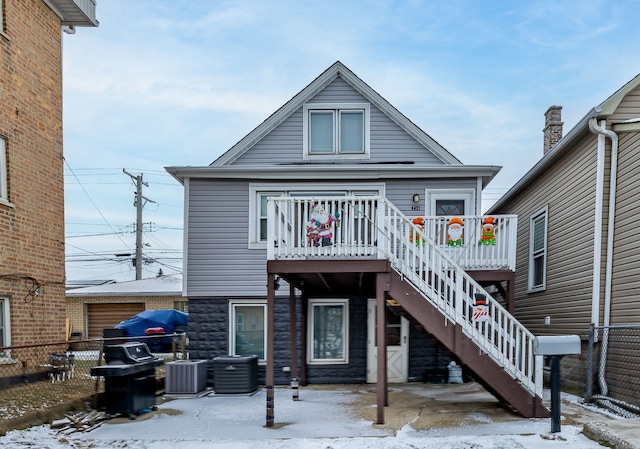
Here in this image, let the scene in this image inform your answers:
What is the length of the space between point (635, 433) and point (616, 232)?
11.9 ft

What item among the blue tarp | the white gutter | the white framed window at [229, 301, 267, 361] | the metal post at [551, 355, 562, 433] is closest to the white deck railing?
the metal post at [551, 355, 562, 433]

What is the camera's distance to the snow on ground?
19.3 ft

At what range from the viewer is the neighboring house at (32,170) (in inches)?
326

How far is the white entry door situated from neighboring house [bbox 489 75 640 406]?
295 centimetres

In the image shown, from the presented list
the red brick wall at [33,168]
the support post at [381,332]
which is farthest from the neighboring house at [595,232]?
the red brick wall at [33,168]

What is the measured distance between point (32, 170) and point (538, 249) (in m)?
10.5

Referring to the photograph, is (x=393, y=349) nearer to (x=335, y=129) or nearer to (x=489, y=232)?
(x=489, y=232)

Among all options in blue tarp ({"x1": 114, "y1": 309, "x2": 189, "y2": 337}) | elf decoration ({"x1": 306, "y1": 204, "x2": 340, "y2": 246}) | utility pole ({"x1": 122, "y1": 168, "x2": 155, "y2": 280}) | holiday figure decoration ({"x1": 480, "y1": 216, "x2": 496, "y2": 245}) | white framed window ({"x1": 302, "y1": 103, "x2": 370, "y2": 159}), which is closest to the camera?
elf decoration ({"x1": 306, "y1": 204, "x2": 340, "y2": 246})

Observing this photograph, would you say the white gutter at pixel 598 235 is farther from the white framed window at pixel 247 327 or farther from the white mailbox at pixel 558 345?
the white framed window at pixel 247 327

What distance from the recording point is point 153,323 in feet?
57.7

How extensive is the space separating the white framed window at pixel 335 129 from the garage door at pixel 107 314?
1425 centimetres

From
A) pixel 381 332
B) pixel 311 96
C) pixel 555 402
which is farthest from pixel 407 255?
pixel 311 96

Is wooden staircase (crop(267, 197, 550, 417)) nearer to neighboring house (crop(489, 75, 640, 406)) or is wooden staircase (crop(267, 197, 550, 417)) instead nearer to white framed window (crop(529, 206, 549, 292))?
neighboring house (crop(489, 75, 640, 406))

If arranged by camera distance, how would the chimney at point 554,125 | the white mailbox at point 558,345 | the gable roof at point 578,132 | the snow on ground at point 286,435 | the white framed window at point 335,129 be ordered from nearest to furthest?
the snow on ground at point 286,435, the white mailbox at point 558,345, the gable roof at point 578,132, the white framed window at point 335,129, the chimney at point 554,125
